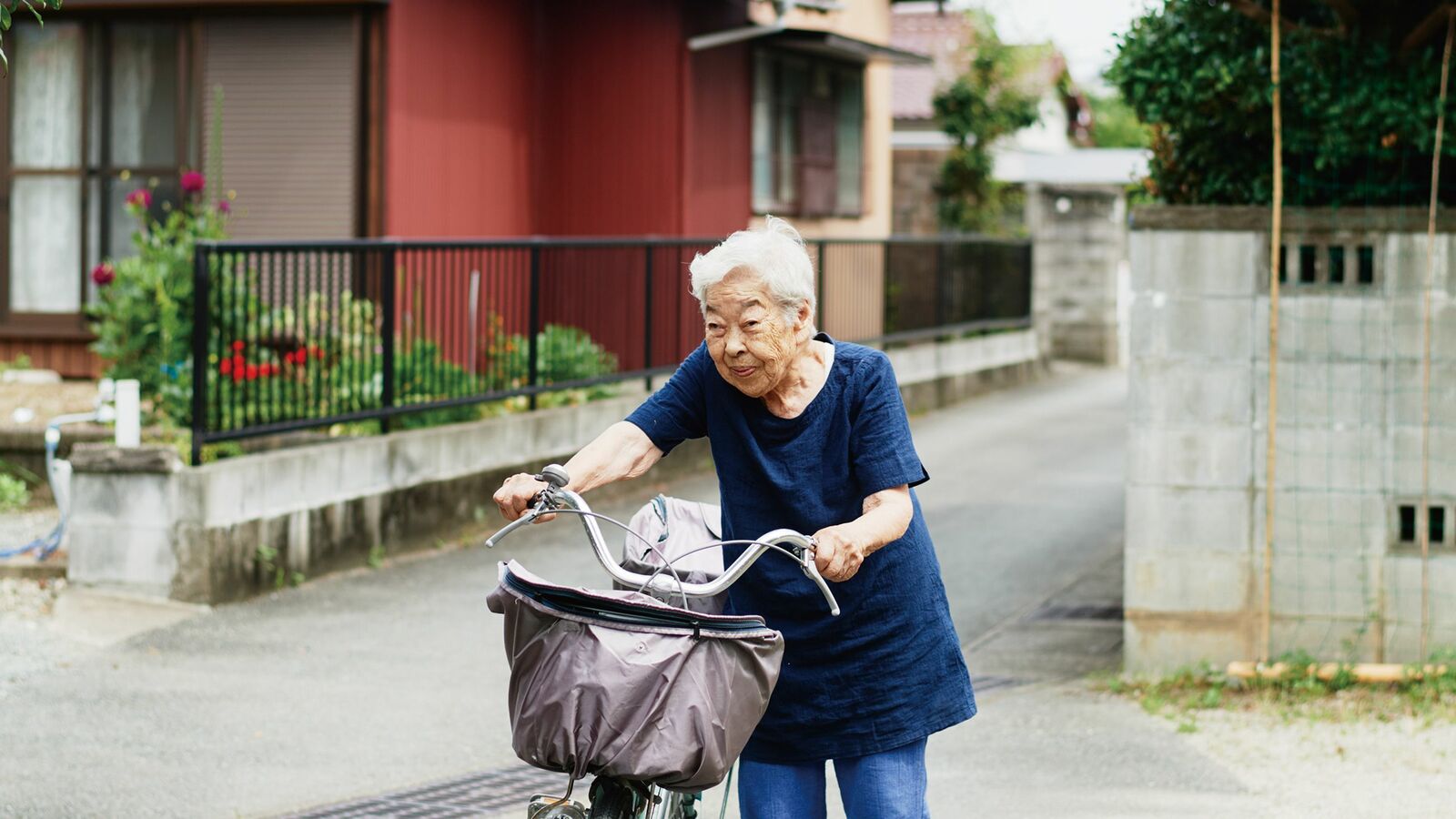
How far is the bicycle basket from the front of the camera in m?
3.29

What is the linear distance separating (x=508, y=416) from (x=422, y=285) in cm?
105

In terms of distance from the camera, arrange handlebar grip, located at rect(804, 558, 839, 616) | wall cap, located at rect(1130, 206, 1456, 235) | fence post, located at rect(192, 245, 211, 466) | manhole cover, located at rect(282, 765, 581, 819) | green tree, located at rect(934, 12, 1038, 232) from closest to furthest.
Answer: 1. handlebar grip, located at rect(804, 558, 839, 616)
2. manhole cover, located at rect(282, 765, 581, 819)
3. wall cap, located at rect(1130, 206, 1456, 235)
4. fence post, located at rect(192, 245, 211, 466)
5. green tree, located at rect(934, 12, 1038, 232)

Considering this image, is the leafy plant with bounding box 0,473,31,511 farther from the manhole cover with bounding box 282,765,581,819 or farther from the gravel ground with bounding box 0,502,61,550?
the manhole cover with bounding box 282,765,581,819

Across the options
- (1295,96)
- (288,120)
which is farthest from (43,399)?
(1295,96)

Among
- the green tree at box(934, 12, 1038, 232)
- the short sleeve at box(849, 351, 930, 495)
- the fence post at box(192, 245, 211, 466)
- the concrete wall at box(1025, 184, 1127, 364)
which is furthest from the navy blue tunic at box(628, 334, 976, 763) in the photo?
the green tree at box(934, 12, 1038, 232)

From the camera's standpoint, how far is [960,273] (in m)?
19.7

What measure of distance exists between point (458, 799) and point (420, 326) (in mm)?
5111

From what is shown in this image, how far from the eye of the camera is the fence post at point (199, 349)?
28.7 ft

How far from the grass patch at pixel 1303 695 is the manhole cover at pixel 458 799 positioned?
2374 millimetres

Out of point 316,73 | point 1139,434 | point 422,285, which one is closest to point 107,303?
point 422,285

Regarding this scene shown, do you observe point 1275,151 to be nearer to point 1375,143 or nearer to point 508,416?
point 1375,143

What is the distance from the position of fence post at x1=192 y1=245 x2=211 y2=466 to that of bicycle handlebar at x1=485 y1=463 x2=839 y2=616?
17.1 ft

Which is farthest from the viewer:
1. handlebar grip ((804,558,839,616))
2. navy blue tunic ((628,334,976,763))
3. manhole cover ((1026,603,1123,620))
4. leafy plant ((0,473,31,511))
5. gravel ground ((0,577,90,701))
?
leafy plant ((0,473,31,511))

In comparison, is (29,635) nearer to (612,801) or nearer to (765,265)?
(612,801)
